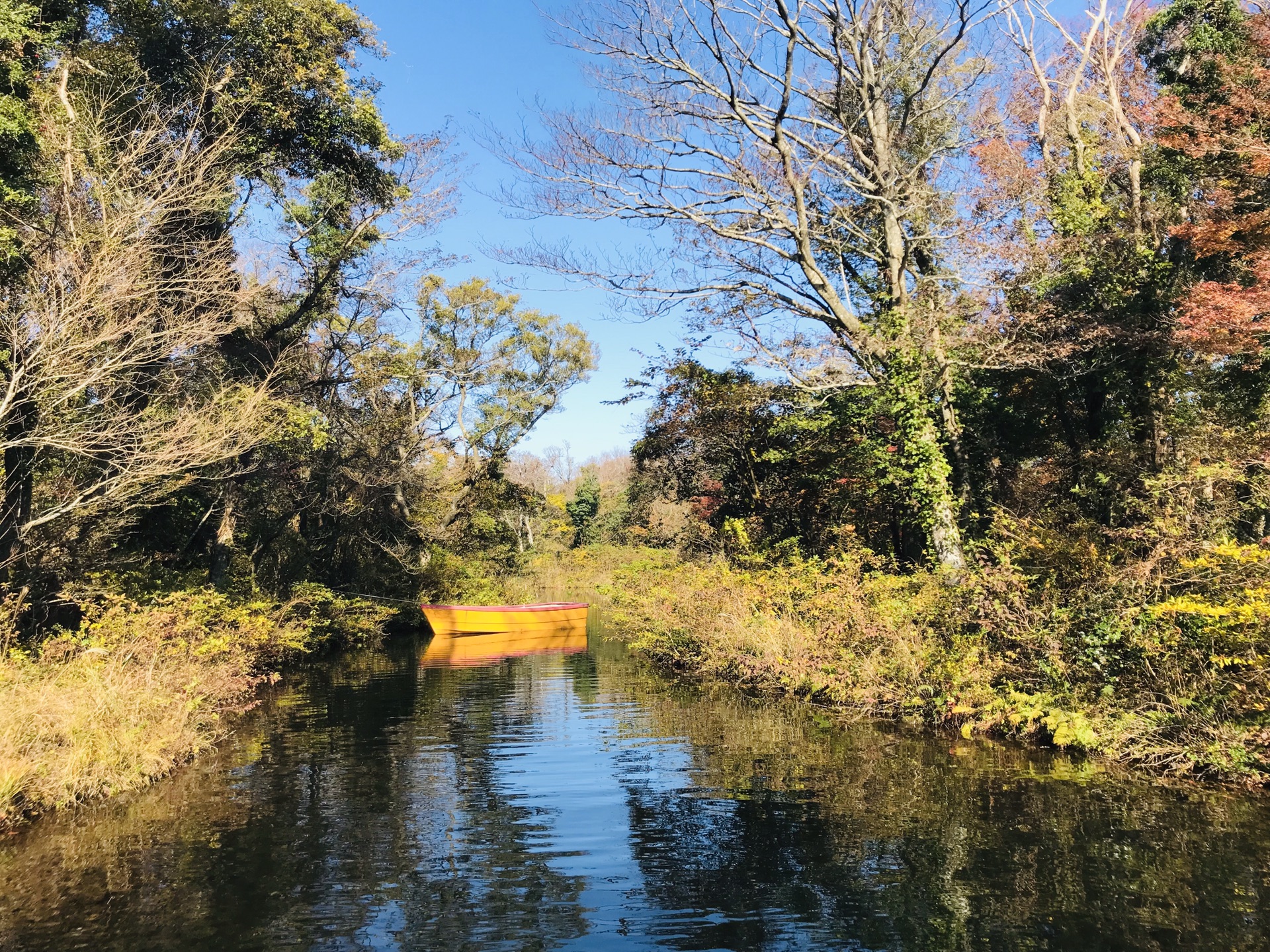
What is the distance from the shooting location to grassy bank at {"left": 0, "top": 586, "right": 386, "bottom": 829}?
279 inches

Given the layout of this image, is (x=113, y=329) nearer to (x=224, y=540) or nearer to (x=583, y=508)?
(x=224, y=540)

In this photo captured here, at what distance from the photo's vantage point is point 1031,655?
8.83 m

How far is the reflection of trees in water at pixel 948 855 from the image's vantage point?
454 centimetres

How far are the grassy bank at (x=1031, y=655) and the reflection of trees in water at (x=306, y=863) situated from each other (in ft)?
16.4

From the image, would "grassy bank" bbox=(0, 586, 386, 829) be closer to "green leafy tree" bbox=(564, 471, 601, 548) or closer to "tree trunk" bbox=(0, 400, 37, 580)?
"tree trunk" bbox=(0, 400, 37, 580)

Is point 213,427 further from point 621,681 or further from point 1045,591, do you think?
point 1045,591

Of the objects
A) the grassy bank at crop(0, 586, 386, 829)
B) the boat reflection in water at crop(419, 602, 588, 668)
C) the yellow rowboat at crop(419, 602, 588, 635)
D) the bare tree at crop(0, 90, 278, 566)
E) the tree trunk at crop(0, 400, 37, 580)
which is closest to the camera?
the grassy bank at crop(0, 586, 386, 829)

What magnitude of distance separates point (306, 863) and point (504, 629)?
18.5 m

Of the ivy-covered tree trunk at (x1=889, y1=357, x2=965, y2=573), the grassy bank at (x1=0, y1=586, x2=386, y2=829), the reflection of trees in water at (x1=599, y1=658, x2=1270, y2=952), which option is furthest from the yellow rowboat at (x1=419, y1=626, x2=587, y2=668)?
the reflection of trees in water at (x1=599, y1=658, x2=1270, y2=952)

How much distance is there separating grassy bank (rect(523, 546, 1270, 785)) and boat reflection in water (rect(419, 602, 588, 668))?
1009cm

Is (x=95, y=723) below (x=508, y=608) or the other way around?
the other way around

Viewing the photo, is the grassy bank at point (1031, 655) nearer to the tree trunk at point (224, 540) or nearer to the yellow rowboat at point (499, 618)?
the yellow rowboat at point (499, 618)

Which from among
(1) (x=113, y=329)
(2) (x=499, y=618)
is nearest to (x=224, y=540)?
(2) (x=499, y=618)

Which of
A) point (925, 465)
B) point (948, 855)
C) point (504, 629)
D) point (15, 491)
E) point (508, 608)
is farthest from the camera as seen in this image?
point (504, 629)
